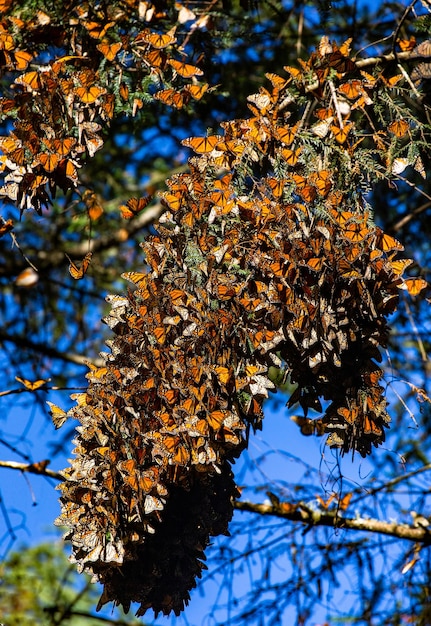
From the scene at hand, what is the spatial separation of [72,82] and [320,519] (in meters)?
1.79

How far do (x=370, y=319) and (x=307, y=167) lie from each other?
424 mm

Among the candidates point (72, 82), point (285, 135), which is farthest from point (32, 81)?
point (285, 135)

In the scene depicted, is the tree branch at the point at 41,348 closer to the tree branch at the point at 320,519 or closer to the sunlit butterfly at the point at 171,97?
the tree branch at the point at 320,519

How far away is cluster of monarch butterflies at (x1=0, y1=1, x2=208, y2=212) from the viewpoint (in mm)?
1935

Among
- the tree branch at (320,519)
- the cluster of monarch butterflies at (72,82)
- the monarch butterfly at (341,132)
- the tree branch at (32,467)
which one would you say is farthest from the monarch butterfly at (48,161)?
the tree branch at (320,519)

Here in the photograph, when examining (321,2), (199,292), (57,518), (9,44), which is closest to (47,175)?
(9,44)

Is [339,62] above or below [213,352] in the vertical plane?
above

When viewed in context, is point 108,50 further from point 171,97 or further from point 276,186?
point 276,186

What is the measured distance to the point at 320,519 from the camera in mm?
2824

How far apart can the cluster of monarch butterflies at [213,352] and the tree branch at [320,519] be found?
3.40 ft

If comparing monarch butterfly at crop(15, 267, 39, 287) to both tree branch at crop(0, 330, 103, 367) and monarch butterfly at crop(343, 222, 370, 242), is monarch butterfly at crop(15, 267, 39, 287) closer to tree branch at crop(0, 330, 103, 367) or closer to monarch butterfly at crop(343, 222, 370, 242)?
tree branch at crop(0, 330, 103, 367)

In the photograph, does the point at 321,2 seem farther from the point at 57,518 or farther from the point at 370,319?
the point at 57,518

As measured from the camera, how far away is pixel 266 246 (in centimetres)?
166

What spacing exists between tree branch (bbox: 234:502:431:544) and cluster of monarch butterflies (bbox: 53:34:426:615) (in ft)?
3.40
